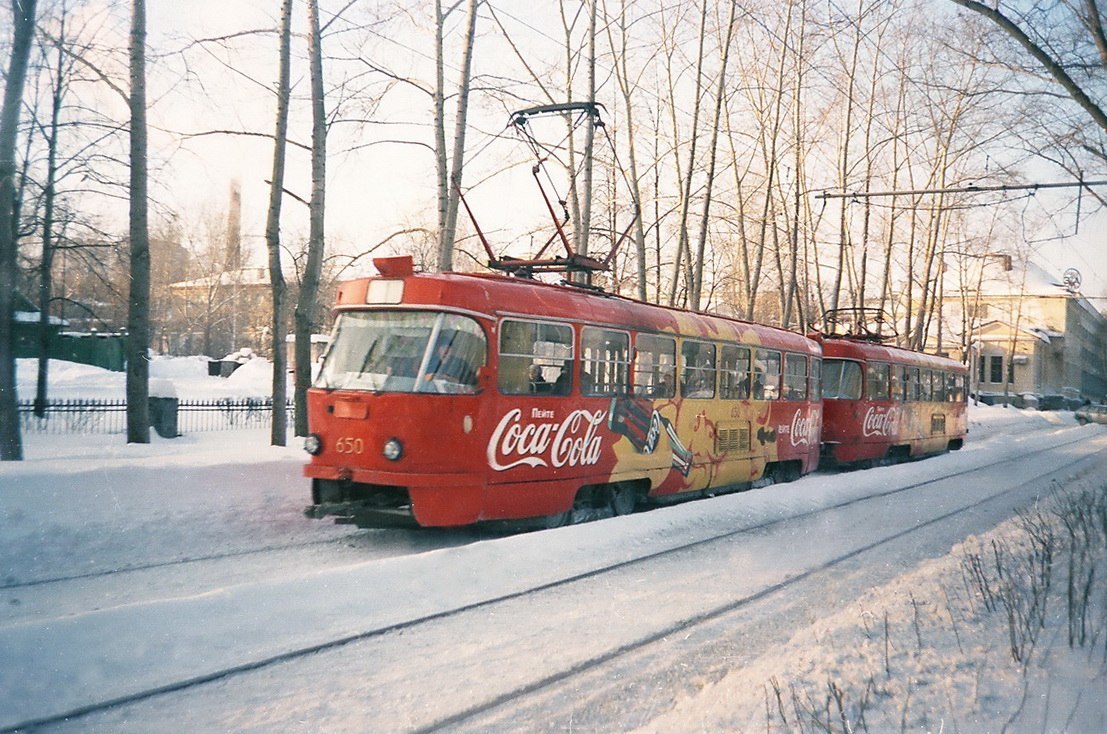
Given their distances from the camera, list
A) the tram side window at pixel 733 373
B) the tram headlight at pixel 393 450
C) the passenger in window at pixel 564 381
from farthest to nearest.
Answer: the tram side window at pixel 733 373
the passenger in window at pixel 564 381
the tram headlight at pixel 393 450

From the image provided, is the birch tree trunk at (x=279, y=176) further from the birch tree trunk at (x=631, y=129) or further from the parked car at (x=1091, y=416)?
the parked car at (x=1091, y=416)

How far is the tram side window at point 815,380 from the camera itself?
1753cm

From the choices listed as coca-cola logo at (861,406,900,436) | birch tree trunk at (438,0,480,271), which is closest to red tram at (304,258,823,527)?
birch tree trunk at (438,0,480,271)

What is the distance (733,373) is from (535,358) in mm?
5367

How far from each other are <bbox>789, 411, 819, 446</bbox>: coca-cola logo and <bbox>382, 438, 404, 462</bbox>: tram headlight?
9753 mm

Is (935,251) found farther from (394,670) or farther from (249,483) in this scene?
(394,670)

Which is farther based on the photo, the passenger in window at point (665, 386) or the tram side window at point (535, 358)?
the passenger in window at point (665, 386)

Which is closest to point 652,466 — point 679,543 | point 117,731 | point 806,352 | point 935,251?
point 679,543

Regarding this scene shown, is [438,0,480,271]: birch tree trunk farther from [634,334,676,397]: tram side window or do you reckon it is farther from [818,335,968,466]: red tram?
[818,335,968,466]: red tram

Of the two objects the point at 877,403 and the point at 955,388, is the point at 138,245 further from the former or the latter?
the point at 955,388

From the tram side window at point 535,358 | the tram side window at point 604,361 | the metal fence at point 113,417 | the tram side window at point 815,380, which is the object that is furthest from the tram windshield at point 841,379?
the metal fence at point 113,417

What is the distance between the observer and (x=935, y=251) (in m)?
35.7

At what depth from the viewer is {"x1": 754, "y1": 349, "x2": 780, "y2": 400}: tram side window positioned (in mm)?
15142

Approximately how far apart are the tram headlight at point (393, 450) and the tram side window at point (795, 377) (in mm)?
9376
